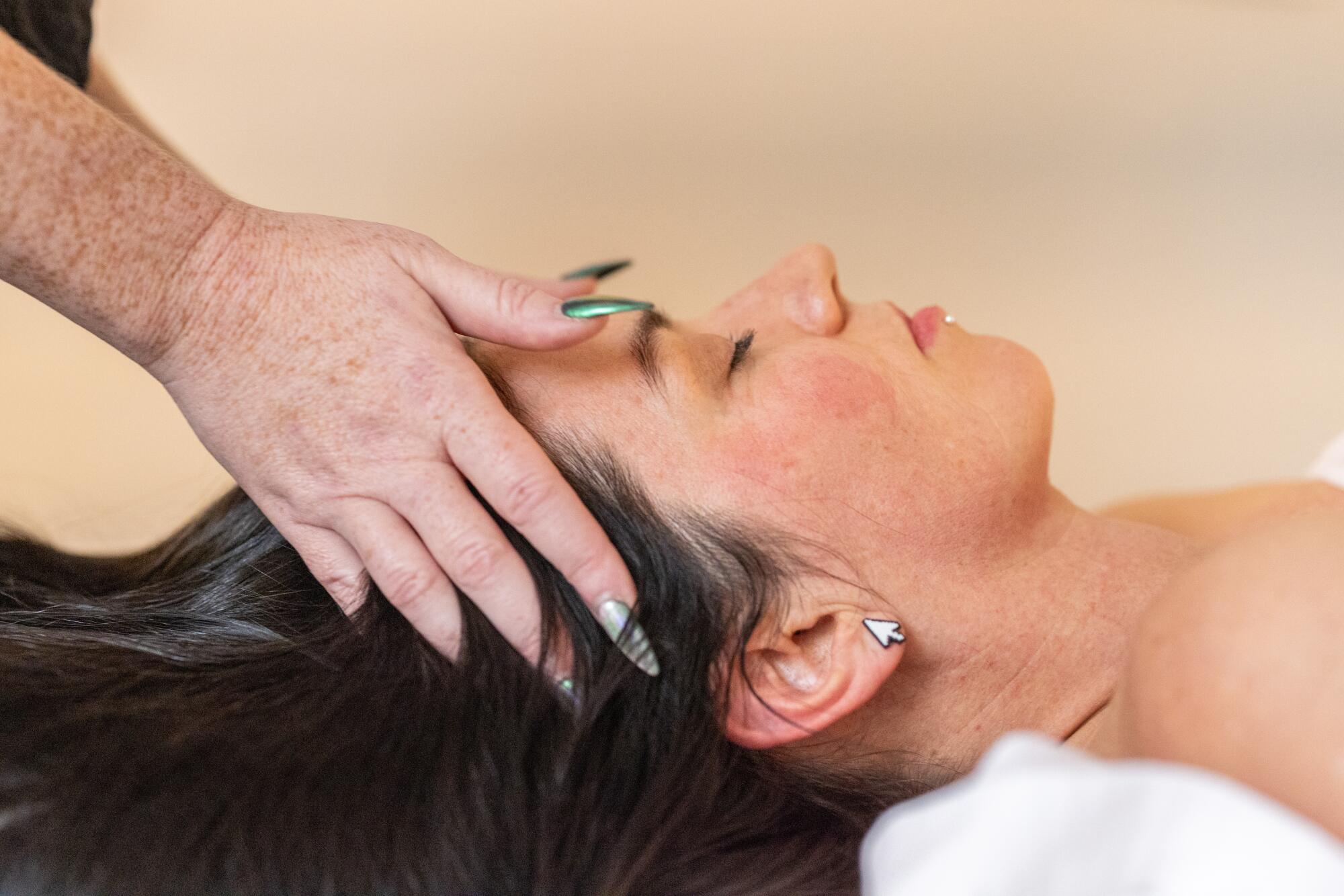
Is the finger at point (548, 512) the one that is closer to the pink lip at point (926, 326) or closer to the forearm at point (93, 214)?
the forearm at point (93, 214)

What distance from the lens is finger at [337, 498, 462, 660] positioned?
0.75 m

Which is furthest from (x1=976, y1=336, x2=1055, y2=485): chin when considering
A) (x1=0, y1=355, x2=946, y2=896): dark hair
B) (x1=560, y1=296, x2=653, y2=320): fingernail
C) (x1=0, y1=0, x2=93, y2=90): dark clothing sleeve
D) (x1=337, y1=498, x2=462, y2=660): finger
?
(x1=0, y1=0, x2=93, y2=90): dark clothing sleeve

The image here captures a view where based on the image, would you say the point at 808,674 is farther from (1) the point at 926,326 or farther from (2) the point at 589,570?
(1) the point at 926,326

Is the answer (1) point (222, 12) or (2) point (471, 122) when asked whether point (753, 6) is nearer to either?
(2) point (471, 122)

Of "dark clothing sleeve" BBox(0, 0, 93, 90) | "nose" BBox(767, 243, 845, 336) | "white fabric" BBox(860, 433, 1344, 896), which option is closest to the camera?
"white fabric" BBox(860, 433, 1344, 896)

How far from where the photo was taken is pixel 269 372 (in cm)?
74

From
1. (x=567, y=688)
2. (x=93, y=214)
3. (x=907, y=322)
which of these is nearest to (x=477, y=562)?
(x=567, y=688)

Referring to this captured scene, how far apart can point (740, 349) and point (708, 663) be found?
0.28m

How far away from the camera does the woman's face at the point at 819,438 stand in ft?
2.70

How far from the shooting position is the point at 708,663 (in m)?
0.79

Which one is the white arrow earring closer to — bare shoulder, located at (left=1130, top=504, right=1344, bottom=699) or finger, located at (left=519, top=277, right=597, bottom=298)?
bare shoulder, located at (left=1130, top=504, right=1344, bottom=699)

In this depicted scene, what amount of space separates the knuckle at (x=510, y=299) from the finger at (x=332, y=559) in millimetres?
219

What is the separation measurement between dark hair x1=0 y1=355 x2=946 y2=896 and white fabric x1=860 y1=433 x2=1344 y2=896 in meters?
0.22

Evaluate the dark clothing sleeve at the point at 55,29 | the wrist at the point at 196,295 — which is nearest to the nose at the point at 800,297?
the wrist at the point at 196,295
